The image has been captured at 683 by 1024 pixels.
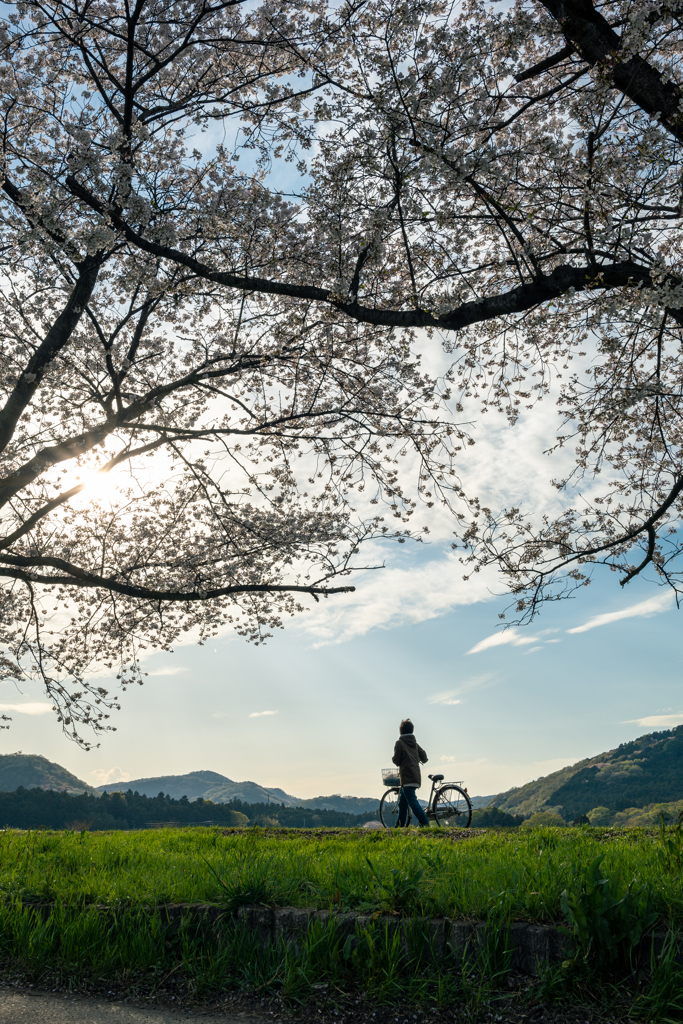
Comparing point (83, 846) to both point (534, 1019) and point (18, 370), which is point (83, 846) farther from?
point (18, 370)

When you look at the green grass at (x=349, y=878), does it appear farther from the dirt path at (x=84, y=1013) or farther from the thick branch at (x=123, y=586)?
the thick branch at (x=123, y=586)

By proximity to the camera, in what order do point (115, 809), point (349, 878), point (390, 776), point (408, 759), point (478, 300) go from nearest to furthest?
point (349, 878)
point (478, 300)
point (408, 759)
point (390, 776)
point (115, 809)

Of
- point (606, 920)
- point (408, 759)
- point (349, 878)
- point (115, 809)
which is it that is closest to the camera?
point (606, 920)

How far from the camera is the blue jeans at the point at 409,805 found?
36.8ft

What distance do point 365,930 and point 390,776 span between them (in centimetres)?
1097

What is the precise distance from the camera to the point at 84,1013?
3225 mm

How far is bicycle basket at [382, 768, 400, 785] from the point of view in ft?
43.2

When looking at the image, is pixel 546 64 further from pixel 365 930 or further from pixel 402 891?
pixel 365 930

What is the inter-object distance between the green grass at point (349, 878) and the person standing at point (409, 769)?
519cm

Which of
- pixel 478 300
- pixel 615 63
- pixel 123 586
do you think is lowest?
pixel 123 586

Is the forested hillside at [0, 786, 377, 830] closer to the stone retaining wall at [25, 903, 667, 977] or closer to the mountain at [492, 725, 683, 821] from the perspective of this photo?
the mountain at [492, 725, 683, 821]

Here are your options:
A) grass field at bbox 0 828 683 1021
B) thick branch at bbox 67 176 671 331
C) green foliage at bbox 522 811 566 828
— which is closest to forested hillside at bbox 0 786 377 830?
green foliage at bbox 522 811 566 828

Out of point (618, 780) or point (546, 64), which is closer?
point (546, 64)

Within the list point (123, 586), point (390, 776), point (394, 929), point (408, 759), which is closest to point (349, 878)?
point (394, 929)
